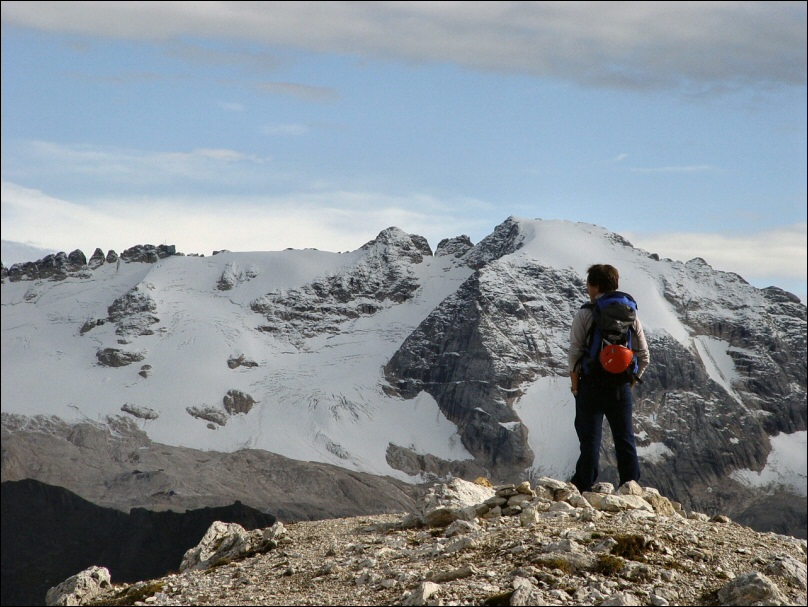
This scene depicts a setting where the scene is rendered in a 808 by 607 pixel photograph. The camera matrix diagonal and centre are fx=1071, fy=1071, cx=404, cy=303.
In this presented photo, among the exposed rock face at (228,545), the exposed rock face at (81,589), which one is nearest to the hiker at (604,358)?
the exposed rock face at (228,545)

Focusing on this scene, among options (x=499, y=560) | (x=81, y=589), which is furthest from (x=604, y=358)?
(x=81, y=589)

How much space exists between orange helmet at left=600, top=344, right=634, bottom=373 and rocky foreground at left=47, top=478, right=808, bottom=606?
2.69 meters

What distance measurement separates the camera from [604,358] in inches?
781

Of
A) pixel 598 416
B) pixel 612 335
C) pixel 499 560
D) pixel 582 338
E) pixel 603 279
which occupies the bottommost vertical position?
pixel 499 560

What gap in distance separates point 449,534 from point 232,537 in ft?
17.1

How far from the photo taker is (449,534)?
64.2 feet

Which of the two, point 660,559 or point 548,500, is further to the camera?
point 548,500

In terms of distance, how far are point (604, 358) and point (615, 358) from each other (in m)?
0.20

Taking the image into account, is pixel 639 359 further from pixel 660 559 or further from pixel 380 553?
pixel 380 553

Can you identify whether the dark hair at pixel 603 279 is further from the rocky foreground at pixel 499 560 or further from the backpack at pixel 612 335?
the rocky foreground at pixel 499 560

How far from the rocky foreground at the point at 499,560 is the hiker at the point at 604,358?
1540mm

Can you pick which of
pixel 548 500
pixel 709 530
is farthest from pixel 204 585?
pixel 709 530

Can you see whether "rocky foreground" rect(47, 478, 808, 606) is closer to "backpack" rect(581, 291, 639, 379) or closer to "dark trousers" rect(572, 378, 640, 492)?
"dark trousers" rect(572, 378, 640, 492)

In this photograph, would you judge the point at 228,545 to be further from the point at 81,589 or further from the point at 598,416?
the point at 598,416
